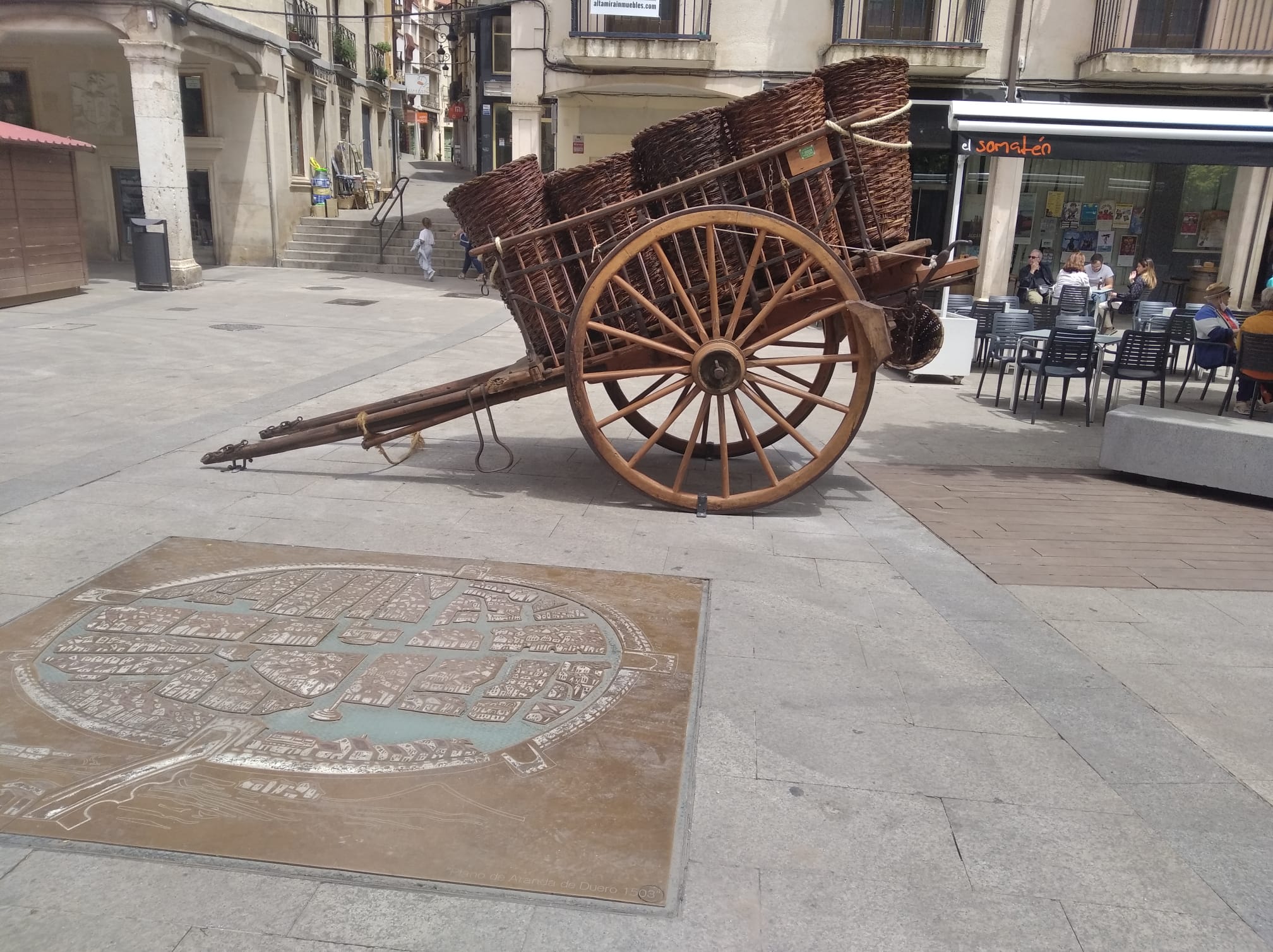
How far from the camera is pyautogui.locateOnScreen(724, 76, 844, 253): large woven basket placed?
5.06 metres

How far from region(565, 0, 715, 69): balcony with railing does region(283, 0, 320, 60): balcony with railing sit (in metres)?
6.88

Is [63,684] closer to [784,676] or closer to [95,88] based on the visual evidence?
[784,676]

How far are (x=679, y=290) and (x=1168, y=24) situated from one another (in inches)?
672

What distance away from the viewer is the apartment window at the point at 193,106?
20.4 m

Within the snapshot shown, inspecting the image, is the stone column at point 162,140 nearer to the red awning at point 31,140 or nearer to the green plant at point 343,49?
the red awning at point 31,140

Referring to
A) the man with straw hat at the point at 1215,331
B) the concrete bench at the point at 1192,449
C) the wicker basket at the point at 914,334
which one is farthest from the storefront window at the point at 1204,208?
the wicker basket at the point at 914,334

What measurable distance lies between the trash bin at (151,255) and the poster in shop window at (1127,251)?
1806cm

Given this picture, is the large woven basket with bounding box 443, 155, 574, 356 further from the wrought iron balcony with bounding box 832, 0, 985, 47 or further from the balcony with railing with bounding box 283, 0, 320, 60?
the balcony with railing with bounding box 283, 0, 320, 60

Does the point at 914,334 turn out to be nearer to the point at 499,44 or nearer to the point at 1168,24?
the point at 1168,24

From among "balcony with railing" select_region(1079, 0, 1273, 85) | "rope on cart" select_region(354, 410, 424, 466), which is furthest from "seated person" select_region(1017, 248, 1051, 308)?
"rope on cart" select_region(354, 410, 424, 466)

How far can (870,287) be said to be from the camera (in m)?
5.53

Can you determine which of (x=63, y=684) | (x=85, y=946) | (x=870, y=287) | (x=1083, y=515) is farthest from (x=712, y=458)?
(x=85, y=946)

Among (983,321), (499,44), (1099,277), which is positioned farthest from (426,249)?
(499,44)

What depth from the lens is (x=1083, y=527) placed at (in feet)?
19.3
